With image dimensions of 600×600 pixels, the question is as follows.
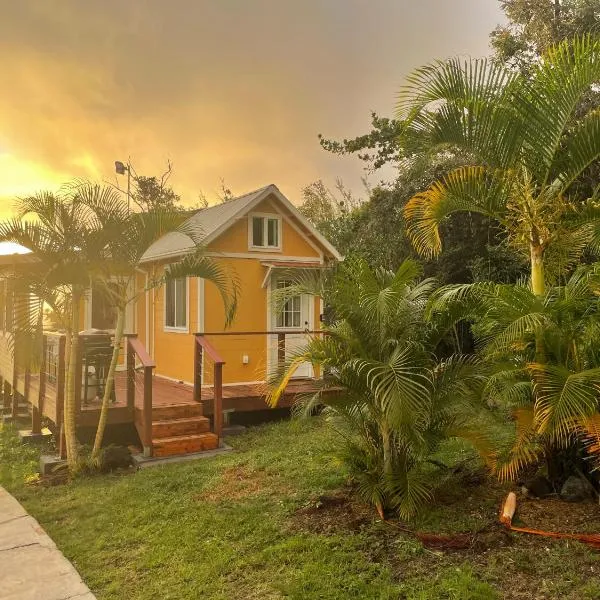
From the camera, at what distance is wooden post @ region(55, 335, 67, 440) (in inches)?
284

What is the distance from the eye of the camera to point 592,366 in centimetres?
407

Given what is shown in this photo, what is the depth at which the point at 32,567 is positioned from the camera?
4.09 m

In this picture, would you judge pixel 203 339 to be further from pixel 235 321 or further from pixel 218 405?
pixel 235 321

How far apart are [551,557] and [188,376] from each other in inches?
315

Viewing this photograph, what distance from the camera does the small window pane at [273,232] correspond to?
11297 mm

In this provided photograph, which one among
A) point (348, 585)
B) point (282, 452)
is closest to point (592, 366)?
point (348, 585)

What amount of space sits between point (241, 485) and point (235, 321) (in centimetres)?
509

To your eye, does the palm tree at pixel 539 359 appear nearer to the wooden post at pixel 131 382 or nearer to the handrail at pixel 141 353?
the handrail at pixel 141 353

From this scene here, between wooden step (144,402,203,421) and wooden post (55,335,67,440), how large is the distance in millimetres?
1076

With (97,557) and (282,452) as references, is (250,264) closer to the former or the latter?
(282,452)

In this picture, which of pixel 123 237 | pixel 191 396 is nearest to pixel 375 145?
pixel 191 396

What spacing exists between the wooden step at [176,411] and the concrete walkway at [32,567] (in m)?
2.79

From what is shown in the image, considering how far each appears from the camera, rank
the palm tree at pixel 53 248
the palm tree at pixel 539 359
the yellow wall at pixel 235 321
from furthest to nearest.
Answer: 1. the yellow wall at pixel 235 321
2. the palm tree at pixel 53 248
3. the palm tree at pixel 539 359

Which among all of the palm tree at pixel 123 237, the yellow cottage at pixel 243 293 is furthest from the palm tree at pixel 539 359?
the yellow cottage at pixel 243 293
